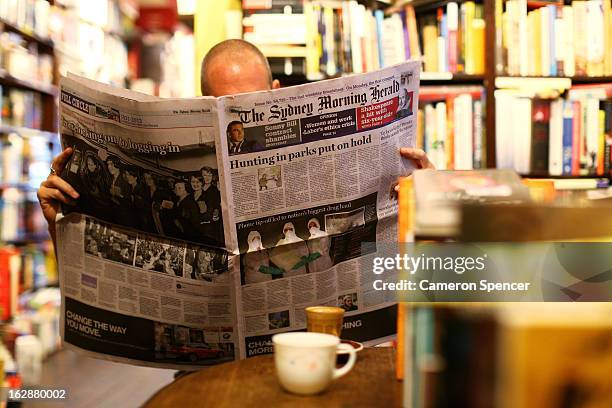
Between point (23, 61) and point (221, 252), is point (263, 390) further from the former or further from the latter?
point (23, 61)

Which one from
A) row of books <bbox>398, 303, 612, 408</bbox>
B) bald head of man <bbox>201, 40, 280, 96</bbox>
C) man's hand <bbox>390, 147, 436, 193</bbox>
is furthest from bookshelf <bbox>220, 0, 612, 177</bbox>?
row of books <bbox>398, 303, 612, 408</bbox>

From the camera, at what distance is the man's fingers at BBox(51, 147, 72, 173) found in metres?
1.26

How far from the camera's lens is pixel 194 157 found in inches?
46.2

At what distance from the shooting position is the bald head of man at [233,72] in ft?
5.04

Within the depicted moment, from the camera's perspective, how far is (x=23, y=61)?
386 centimetres

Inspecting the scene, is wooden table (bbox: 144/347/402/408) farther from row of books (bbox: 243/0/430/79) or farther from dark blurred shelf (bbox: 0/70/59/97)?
dark blurred shelf (bbox: 0/70/59/97)

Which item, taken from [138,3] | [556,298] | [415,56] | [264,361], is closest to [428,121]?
[415,56]

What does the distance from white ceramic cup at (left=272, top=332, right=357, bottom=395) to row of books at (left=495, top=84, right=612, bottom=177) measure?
1856mm

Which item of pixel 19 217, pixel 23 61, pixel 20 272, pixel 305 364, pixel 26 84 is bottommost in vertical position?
pixel 20 272

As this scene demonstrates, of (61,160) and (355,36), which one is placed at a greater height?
(355,36)

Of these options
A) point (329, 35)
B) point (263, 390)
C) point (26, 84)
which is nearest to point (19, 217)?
point (26, 84)

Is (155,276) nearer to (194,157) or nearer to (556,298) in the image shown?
(194,157)

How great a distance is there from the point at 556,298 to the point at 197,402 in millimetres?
401

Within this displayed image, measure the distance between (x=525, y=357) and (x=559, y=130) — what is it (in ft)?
7.25
